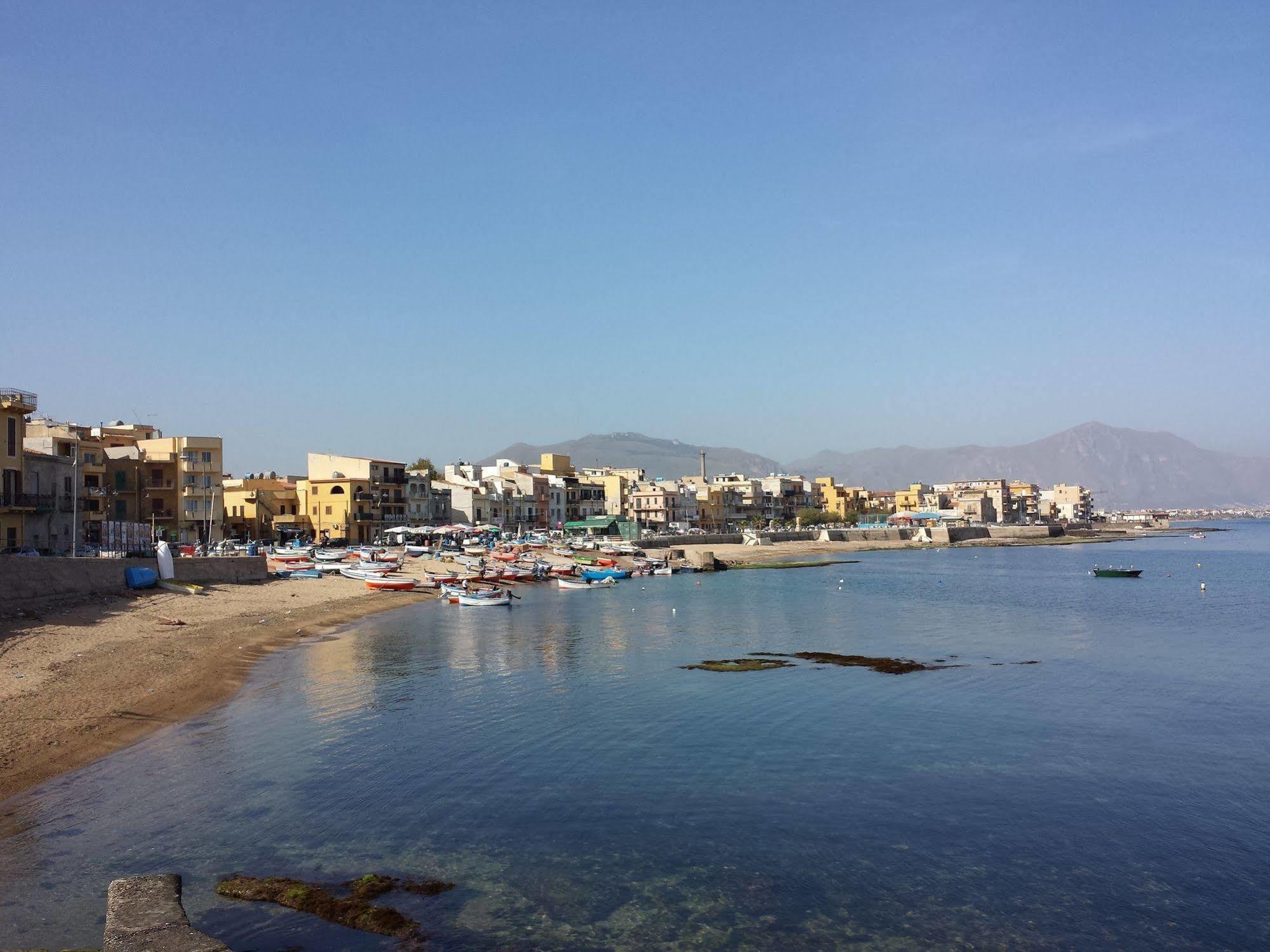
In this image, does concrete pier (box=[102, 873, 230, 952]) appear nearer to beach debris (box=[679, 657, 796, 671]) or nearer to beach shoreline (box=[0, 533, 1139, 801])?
beach shoreline (box=[0, 533, 1139, 801])

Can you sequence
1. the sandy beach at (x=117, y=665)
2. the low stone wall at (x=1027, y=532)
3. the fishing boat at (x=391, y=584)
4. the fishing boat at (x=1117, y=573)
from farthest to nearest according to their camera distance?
the low stone wall at (x=1027, y=532) → the fishing boat at (x=1117, y=573) → the fishing boat at (x=391, y=584) → the sandy beach at (x=117, y=665)

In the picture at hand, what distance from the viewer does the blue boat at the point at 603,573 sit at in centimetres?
8556

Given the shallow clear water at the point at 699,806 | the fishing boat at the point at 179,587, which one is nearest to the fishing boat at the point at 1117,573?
the shallow clear water at the point at 699,806

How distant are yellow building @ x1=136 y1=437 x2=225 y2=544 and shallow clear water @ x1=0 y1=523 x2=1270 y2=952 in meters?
46.1

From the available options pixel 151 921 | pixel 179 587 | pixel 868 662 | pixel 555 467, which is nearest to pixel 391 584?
pixel 179 587

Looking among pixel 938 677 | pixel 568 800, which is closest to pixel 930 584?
pixel 938 677

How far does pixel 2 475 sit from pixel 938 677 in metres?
47.1

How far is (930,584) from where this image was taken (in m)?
83.8

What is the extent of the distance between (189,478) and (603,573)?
38.3 m

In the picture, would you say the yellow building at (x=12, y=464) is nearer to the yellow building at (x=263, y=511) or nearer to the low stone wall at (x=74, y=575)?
the low stone wall at (x=74, y=575)

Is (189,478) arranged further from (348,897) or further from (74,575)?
(348,897)

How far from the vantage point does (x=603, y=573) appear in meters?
86.9

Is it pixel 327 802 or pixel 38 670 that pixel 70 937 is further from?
pixel 38 670

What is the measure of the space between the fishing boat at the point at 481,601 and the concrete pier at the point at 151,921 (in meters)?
49.7
